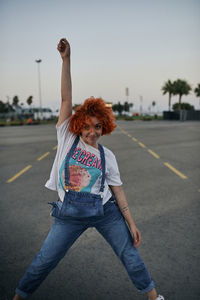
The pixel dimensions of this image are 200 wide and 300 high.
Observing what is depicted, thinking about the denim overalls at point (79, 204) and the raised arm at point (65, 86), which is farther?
the raised arm at point (65, 86)

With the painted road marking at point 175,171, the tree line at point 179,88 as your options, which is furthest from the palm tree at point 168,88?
the painted road marking at point 175,171

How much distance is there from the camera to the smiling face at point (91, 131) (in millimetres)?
2260

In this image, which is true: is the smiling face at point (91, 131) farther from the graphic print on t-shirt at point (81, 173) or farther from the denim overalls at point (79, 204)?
the denim overalls at point (79, 204)

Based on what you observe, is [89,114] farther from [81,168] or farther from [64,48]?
[64,48]

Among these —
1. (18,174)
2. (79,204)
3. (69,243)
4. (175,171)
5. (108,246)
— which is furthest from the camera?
(175,171)

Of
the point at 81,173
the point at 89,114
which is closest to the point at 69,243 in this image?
the point at 81,173

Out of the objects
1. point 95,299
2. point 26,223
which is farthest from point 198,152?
point 95,299

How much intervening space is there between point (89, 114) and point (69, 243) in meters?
1.05

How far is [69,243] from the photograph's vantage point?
2238mm

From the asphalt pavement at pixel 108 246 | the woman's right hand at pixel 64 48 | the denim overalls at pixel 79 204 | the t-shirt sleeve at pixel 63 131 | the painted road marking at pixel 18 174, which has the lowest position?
the painted road marking at pixel 18 174

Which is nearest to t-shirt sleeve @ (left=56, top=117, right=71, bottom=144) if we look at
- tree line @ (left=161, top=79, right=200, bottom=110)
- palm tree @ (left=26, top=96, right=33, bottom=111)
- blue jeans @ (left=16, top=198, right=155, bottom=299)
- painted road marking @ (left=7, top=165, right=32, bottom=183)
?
blue jeans @ (left=16, top=198, right=155, bottom=299)

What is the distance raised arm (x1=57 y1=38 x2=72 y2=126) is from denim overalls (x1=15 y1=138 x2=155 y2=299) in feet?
1.07

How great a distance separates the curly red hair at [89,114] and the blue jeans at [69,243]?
2.07ft

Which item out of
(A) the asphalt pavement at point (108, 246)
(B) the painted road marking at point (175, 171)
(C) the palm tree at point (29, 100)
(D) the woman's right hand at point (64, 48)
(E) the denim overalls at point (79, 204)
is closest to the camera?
(E) the denim overalls at point (79, 204)
